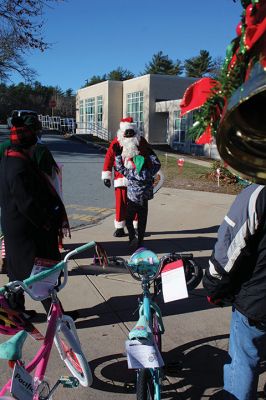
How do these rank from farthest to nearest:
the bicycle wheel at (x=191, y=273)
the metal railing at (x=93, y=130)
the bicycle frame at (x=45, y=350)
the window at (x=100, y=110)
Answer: the window at (x=100, y=110) → the metal railing at (x=93, y=130) → the bicycle wheel at (x=191, y=273) → the bicycle frame at (x=45, y=350)

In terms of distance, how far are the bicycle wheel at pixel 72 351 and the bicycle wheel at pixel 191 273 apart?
83cm

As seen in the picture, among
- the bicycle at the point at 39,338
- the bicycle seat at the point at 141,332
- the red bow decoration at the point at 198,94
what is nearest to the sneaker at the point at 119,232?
the bicycle at the point at 39,338

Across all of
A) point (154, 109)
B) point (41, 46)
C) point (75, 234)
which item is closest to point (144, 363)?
point (75, 234)

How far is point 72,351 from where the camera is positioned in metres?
2.72

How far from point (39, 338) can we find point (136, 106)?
114 feet

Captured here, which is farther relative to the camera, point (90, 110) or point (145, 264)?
point (90, 110)

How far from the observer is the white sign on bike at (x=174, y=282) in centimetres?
230

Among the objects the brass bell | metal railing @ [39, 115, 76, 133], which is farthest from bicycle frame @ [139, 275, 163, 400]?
metal railing @ [39, 115, 76, 133]

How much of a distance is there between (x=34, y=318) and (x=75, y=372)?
46.3 inches

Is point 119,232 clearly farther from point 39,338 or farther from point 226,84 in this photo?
point 226,84

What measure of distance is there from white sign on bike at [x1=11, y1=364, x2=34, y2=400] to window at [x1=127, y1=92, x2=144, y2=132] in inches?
1306

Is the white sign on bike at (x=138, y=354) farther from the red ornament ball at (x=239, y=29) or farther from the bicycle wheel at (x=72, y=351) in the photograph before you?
the red ornament ball at (x=239, y=29)

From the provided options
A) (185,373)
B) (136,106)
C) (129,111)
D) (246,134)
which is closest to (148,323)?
(185,373)

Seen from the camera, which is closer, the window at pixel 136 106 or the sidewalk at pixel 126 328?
the sidewalk at pixel 126 328
